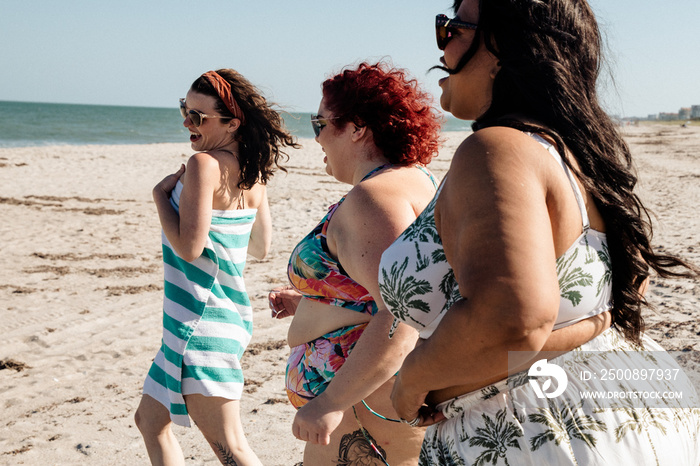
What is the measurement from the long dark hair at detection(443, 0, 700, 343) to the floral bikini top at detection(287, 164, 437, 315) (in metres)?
0.80

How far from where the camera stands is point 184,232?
8.41ft

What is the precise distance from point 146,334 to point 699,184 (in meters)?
13.5

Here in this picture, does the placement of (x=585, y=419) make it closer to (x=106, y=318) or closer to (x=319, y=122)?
(x=319, y=122)

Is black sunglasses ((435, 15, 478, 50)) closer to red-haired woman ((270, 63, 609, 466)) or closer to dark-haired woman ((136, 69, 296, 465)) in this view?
red-haired woman ((270, 63, 609, 466))

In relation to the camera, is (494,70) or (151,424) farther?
(151,424)

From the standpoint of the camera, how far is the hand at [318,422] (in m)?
1.82

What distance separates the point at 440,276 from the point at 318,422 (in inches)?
30.2

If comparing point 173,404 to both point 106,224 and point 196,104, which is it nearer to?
point 196,104

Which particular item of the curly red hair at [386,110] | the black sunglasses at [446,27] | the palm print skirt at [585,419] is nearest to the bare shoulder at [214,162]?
the curly red hair at [386,110]

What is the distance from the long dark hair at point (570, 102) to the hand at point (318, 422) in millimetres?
885

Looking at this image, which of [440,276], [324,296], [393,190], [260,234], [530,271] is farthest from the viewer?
[260,234]

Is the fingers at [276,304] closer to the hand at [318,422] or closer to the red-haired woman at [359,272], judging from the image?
the red-haired woman at [359,272]

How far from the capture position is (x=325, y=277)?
2043mm

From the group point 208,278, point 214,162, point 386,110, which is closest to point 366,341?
point 386,110
